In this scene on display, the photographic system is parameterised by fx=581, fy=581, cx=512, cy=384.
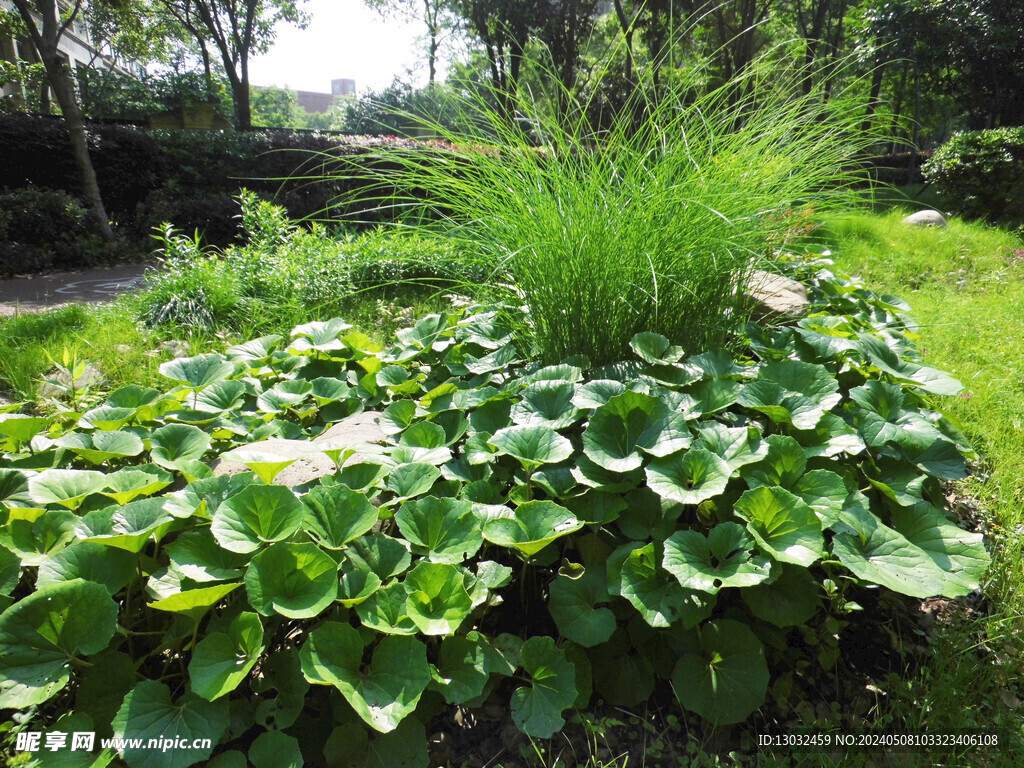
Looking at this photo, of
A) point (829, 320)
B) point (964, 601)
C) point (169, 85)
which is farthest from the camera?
point (169, 85)

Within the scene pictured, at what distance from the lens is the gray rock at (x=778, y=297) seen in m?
2.55

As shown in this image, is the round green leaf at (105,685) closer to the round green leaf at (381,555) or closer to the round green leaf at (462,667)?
the round green leaf at (381,555)

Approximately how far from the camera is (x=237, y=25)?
14688 millimetres

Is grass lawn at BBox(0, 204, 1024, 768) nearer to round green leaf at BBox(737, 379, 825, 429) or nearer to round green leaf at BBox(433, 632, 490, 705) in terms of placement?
round green leaf at BBox(433, 632, 490, 705)

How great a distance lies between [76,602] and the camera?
0.96 meters

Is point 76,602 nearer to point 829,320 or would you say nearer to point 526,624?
point 526,624

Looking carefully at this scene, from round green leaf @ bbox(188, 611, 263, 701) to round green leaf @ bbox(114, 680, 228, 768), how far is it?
0.18 ft

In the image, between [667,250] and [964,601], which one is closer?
[964,601]

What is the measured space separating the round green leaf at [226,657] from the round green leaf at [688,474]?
0.78 metres

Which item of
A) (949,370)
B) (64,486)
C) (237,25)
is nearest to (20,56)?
(237,25)

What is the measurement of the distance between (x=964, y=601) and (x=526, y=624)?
1.14 meters

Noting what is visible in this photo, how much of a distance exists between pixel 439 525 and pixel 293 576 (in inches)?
11.4

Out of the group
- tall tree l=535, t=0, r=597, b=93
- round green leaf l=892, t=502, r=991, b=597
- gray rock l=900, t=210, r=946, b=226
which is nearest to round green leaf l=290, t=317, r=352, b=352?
round green leaf l=892, t=502, r=991, b=597

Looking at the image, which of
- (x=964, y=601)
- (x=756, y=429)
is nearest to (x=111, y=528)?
(x=756, y=429)
